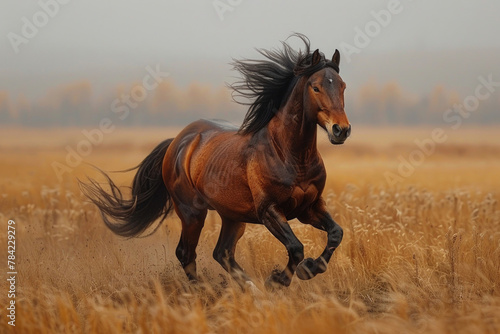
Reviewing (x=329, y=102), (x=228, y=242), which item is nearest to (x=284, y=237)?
(x=329, y=102)

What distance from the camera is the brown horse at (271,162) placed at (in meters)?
6.34

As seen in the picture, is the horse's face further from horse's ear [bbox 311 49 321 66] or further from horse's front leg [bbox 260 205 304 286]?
horse's front leg [bbox 260 205 304 286]

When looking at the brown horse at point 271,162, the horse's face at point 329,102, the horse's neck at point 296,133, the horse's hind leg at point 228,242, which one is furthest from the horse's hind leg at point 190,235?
the horse's face at point 329,102

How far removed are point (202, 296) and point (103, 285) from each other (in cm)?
120

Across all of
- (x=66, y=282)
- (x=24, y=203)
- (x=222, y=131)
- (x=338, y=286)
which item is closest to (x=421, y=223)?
(x=338, y=286)

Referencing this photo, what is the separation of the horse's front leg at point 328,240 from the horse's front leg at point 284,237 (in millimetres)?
104

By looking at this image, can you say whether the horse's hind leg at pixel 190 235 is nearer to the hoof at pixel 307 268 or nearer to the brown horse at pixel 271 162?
the brown horse at pixel 271 162

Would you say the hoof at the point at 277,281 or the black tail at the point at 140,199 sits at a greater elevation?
the black tail at the point at 140,199

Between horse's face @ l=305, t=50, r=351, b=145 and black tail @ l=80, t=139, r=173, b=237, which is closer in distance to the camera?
horse's face @ l=305, t=50, r=351, b=145

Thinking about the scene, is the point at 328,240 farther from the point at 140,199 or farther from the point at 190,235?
the point at 140,199

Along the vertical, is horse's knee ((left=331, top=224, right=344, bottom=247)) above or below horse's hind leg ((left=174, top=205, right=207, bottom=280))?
above

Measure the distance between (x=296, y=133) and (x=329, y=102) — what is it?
1.93 ft

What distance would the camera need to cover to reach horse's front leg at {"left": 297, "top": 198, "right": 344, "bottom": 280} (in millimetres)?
6355

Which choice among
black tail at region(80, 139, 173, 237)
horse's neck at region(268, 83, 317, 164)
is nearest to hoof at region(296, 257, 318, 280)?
horse's neck at region(268, 83, 317, 164)
